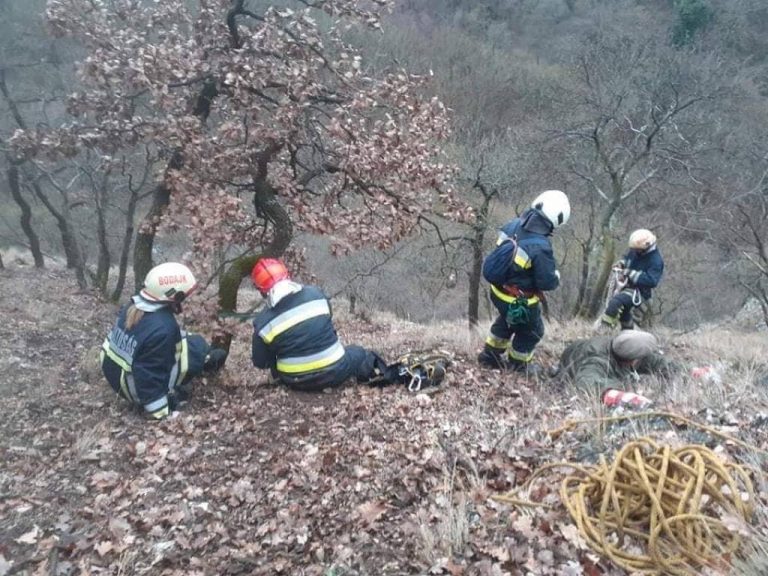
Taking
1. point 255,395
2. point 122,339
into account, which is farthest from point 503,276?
point 122,339

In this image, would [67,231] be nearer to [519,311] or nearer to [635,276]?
[519,311]

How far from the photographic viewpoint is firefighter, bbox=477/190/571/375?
6.38 metres

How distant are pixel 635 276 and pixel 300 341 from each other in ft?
17.8

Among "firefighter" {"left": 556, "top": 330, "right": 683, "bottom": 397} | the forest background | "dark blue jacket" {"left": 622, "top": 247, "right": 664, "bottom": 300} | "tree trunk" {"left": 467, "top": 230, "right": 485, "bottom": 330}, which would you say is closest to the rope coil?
"firefighter" {"left": 556, "top": 330, "right": 683, "bottom": 397}

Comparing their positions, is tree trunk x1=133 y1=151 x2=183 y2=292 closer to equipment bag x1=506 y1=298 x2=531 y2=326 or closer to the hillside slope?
the hillside slope

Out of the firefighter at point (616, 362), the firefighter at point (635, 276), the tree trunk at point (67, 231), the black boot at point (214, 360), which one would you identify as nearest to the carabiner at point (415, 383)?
the firefighter at point (616, 362)

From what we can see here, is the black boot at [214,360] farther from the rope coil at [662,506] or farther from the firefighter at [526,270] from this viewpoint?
the rope coil at [662,506]

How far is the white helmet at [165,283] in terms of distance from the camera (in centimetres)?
552

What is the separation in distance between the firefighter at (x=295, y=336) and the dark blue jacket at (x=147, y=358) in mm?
765

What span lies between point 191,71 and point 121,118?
1376mm

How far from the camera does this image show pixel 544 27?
49969 millimetres

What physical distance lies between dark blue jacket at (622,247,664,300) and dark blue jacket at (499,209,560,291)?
123 inches

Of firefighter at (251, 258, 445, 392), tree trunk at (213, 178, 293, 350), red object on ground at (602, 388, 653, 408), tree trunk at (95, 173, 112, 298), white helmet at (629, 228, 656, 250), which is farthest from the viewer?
tree trunk at (95, 173, 112, 298)

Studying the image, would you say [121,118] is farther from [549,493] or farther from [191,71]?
[549,493]
